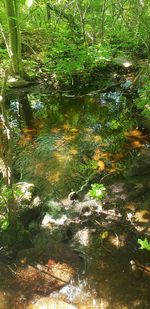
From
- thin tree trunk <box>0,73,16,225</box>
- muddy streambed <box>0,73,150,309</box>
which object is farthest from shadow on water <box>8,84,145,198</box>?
thin tree trunk <box>0,73,16,225</box>

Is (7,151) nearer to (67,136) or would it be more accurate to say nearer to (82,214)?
(82,214)

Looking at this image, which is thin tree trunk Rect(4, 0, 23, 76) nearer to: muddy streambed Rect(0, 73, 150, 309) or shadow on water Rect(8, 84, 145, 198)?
shadow on water Rect(8, 84, 145, 198)

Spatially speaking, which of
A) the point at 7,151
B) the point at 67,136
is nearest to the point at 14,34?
the point at 67,136

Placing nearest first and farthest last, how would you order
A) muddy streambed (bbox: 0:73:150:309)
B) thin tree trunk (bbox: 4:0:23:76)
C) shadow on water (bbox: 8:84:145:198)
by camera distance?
muddy streambed (bbox: 0:73:150:309), shadow on water (bbox: 8:84:145:198), thin tree trunk (bbox: 4:0:23:76)

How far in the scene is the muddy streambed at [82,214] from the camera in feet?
13.0

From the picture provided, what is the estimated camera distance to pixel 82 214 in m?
5.21

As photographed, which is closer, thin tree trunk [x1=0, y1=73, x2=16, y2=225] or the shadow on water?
thin tree trunk [x1=0, y1=73, x2=16, y2=225]

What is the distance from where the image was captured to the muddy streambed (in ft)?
13.0

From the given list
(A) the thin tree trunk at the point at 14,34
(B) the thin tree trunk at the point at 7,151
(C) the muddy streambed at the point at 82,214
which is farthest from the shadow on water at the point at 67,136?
(B) the thin tree trunk at the point at 7,151

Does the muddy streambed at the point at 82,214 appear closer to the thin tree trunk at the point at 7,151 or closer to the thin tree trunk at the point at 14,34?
the thin tree trunk at the point at 7,151

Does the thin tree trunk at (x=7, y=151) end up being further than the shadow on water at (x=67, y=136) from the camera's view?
No

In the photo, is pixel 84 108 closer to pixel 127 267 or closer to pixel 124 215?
pixel 124 215

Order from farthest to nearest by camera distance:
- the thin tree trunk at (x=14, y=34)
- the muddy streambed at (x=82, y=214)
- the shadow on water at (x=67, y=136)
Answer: the thin tree trunk at (x=14, y=34) → the shadow on water at (x=67, y=136) → the muddy streambed at (x=82, y=214)

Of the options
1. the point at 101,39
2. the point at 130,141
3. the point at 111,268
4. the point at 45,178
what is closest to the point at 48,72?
the point at 101,39
